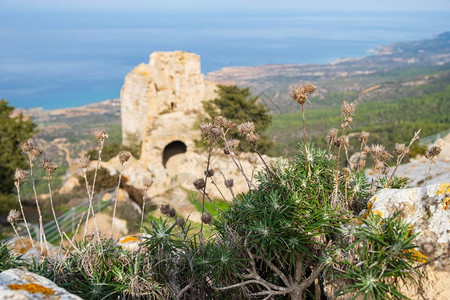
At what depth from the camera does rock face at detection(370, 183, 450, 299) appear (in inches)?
75.5

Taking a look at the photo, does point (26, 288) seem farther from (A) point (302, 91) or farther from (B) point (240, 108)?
(B) point (240, 108)

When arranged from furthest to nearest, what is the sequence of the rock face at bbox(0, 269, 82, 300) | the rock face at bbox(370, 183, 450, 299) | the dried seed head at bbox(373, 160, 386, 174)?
the dried seed head at bbox(373, 160, 386, 174) < the rock face at bbox(370, 183, 450, 299) < the rock face at bbox(0, 269, 82, 300)

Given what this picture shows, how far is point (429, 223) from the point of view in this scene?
2.08 metres

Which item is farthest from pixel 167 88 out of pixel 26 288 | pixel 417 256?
pixel 26 288

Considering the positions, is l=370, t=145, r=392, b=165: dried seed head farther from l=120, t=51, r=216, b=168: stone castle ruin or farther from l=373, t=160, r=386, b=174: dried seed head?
l=120, t=51, r=216, b=168: stone castle ruin

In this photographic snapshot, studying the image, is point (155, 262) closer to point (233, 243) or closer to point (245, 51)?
point (233, 243)

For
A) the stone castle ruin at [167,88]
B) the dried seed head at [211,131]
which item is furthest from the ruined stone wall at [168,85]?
the dried seed head at [211,131]

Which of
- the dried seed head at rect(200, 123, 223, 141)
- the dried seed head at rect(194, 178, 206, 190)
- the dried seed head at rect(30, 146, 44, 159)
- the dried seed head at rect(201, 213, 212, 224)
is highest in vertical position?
the dried seed head at rect(200, 123, 223, 141)

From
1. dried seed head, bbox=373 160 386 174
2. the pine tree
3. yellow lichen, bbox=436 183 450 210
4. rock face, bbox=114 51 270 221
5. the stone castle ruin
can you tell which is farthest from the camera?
the stone castle ruin

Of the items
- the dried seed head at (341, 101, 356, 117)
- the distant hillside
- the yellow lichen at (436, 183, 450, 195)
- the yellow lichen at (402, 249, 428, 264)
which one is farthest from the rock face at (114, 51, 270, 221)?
the yellow lichen at (402, 249, 428, 264)

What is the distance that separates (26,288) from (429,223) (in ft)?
6.90

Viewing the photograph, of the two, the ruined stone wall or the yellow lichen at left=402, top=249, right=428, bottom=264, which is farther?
the ruined stone wall

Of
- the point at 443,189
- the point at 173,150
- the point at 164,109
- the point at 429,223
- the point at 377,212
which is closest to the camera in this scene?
the point at 429,223

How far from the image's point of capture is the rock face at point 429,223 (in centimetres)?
192
